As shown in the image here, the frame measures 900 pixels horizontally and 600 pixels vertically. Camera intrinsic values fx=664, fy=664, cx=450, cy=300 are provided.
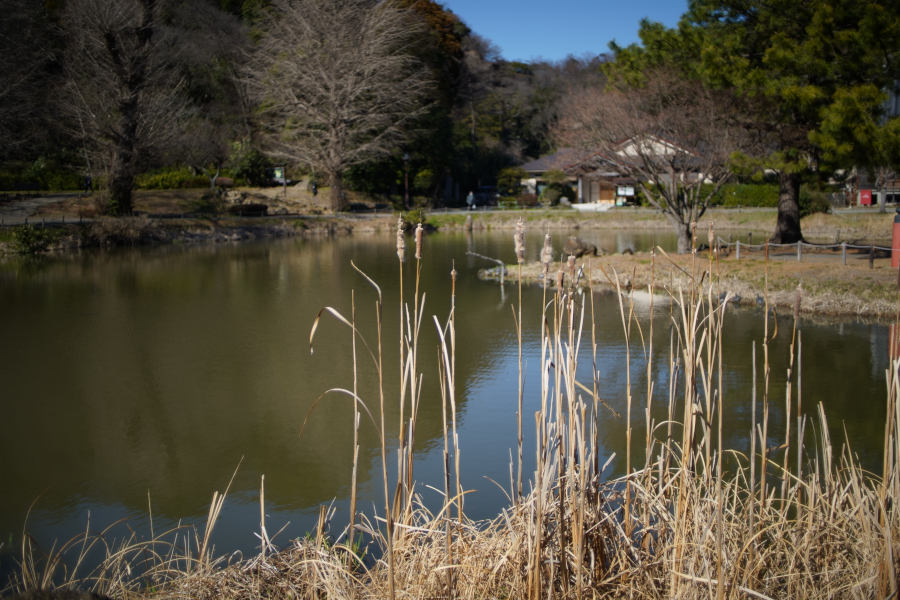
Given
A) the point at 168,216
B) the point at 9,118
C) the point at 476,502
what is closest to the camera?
the point at 476,502

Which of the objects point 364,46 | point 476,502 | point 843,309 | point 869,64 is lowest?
point 476,502

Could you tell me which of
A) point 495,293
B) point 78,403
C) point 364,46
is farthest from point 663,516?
point 364,46

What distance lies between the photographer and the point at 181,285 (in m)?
13.0

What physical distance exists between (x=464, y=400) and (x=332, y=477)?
1936mm

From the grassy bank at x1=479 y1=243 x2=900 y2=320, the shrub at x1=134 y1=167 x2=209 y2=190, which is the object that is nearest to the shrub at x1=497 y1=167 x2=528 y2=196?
the shrub at x1=134 y1=167 x2=209 y2=190

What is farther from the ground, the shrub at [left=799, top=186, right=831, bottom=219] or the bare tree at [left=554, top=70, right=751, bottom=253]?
the bare tree at [left=554, top=70, right=751, bottom=253]

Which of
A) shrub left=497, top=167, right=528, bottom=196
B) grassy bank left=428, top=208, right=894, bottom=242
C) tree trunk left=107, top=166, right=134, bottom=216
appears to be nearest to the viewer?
grassy bank left=428, top=208, right=894, bottom=242

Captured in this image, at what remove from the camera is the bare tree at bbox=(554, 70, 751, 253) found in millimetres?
13461

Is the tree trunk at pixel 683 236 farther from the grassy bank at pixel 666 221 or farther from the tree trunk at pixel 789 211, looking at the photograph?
the grassy bank at pixel 666 221

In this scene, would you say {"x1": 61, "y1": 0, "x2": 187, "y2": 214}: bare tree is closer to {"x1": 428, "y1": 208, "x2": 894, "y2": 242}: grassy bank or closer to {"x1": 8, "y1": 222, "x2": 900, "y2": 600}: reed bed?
{"x1": 428, "y1": 208, "x2": 894, "y2": 242}: grassy bank

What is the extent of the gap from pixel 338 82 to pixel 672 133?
19.4m

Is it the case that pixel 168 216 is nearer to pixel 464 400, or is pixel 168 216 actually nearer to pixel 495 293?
pixel 495 293

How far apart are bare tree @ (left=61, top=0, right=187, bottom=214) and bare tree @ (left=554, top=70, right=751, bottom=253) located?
15.4 meters

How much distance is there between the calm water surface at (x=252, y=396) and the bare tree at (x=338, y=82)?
63.1 ft
